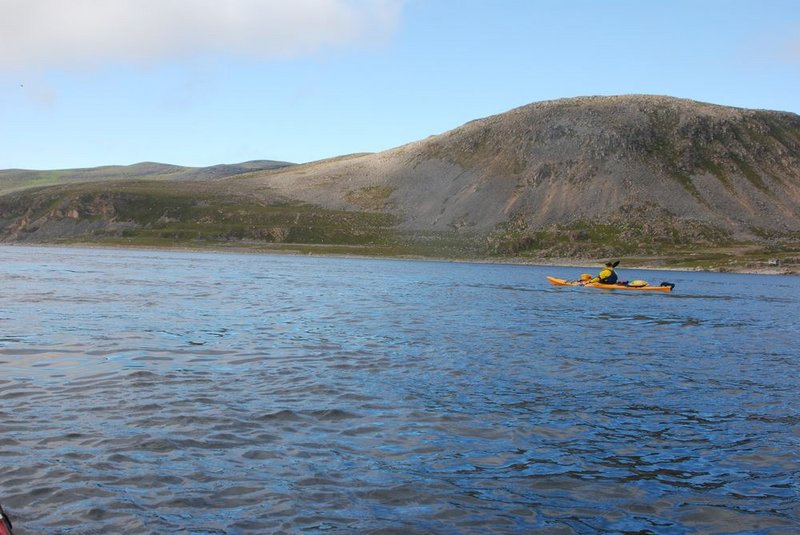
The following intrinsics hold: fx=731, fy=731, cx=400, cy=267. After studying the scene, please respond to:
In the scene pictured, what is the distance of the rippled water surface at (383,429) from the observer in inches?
A: 464

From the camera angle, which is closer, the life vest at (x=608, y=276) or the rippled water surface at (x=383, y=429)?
the rippled water surface at (x=383, y=429)

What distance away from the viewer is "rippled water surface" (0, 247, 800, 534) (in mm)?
11789

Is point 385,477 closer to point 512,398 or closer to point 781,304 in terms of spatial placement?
point 512,398

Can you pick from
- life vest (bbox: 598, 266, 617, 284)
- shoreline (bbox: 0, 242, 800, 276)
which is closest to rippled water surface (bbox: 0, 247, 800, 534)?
life vest (bbox: 598, 266, 617, 284)

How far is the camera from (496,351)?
29.4 meters

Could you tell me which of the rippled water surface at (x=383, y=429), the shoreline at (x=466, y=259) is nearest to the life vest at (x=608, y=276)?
the rippled water surface at (x=383, y=429)

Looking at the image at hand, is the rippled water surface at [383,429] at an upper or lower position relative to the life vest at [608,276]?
lower

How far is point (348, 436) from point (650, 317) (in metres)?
37.4

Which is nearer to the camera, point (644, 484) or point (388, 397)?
point (644, 484)

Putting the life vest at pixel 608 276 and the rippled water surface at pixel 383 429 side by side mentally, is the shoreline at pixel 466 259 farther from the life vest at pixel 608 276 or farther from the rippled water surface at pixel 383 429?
the rippled water surface at pixel 383 429

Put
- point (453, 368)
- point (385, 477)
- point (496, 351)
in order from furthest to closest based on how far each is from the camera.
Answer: point (496, 351), point (453, 368), point (385, 477)

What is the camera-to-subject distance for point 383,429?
16.6 metres

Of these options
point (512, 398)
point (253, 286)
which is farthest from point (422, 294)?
point (512, 398)

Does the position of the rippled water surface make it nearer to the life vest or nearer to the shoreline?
the life vest
